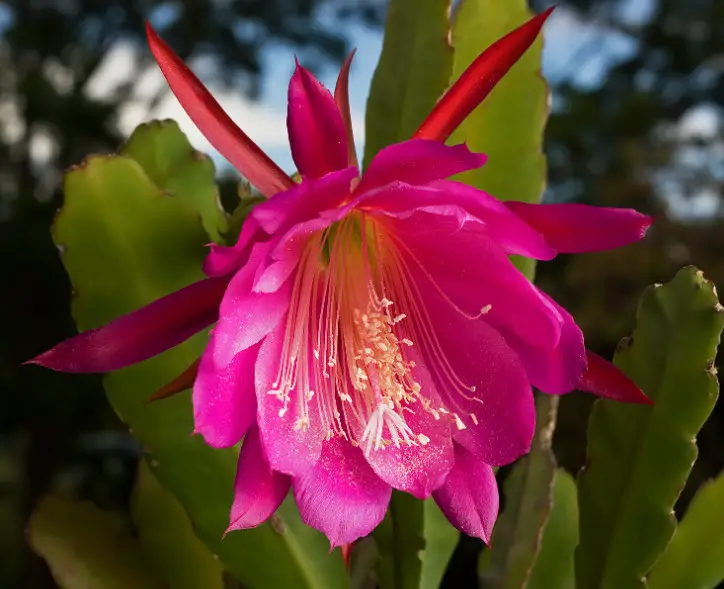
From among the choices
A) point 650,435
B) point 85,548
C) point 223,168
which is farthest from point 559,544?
point 223,168

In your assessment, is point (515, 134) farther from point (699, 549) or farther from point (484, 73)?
point (699, 549)

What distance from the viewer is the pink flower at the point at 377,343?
0.39 meters

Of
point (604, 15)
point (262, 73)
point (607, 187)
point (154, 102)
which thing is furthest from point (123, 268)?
point (604, 15)

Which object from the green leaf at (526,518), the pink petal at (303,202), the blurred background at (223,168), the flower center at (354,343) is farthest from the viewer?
the blurred background at (223,168)

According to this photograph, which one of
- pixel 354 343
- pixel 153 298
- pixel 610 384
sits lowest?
pixel 610 384

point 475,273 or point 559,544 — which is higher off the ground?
point 475,273

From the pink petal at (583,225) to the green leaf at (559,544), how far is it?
1.12 ft

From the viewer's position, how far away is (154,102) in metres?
4.71

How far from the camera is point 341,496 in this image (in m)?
0.43

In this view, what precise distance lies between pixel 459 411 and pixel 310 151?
19cm

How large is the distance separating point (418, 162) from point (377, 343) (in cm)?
17

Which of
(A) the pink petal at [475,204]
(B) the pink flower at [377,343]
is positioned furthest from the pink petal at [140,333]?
(A) the pink petal at [475,204]

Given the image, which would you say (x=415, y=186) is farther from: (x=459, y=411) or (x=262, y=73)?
(x=262, y=73)

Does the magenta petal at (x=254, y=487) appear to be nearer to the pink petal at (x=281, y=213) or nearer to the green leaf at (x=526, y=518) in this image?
the pink petal at (x=281, y=213)
